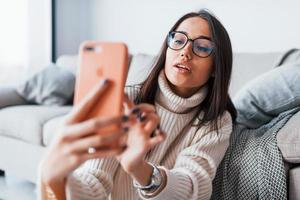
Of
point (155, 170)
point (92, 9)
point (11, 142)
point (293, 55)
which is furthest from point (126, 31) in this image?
point (155, 170)

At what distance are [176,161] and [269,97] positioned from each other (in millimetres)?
495

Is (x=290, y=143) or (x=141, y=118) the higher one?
(x=141, y=118)

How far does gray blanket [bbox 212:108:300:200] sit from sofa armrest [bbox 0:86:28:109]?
1463 millimetres

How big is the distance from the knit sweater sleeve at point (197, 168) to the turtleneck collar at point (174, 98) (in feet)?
0.27

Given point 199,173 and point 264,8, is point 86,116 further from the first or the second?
point 264,8

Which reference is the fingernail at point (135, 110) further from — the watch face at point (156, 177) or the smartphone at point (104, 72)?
the watch face at point (156, 177)

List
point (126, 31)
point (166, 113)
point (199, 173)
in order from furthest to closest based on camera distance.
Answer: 1. point (126, 31)
2. point (166, 113)
3. point (199, 173)

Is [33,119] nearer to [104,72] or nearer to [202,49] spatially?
[202,49]

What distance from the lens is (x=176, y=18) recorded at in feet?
8.16

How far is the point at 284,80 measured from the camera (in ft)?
4.18

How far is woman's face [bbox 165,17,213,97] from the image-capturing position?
90 cm

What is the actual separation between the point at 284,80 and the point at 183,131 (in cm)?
48

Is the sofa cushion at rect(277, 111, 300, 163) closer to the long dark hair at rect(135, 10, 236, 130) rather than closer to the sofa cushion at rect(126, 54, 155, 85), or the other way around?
the long dark hair at rect(135, 10, 236, 130)

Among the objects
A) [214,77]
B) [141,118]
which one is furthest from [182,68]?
[141,118]
